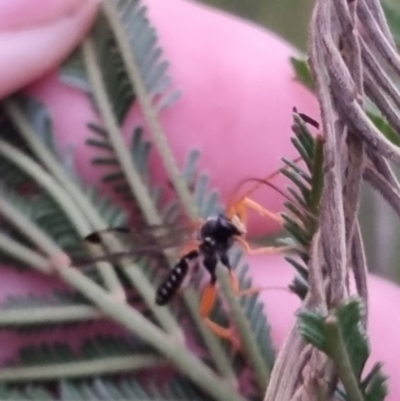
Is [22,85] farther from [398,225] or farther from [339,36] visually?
[398,225]

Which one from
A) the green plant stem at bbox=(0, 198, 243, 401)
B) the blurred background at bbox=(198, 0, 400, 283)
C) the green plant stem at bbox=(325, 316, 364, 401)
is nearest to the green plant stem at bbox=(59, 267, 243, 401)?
the green plant stem at bbox=(0, 198, 243, 401)

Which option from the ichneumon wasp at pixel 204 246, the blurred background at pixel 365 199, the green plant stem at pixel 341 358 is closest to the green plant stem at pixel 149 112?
the ichneumon wasp at pixel 204 246

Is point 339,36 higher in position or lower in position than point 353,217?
higher

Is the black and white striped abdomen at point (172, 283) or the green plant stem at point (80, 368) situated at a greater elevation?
the black and white striped abdomen at point (172, 283)

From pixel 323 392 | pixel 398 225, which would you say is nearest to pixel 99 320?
pixel 323 392

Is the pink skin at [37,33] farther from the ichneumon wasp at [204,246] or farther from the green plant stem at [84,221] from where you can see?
the ichneumon wasp at [204,246]

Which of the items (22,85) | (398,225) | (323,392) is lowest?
(323,392)
